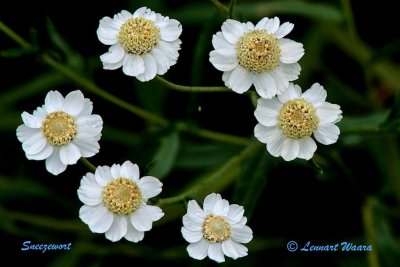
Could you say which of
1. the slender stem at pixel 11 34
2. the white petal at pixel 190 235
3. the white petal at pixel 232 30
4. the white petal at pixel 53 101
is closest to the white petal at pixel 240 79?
the white petal at pixel 232 30

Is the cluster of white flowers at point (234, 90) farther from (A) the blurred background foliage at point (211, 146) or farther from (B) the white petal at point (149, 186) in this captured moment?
(A) the blurred background foliage at point (211, 146)

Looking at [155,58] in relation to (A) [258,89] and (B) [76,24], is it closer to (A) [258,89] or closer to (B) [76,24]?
(A) [258,89]

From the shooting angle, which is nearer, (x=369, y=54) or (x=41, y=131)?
(x=41, y=131)

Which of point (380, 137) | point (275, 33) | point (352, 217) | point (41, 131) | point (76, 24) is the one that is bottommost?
point (41, 131)

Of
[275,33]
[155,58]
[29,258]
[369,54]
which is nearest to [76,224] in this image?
[29,258]

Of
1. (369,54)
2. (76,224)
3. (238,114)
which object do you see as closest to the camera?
(76,224)

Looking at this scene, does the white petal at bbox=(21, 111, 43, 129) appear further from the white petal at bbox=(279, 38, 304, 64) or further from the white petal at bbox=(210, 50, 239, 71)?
the white petal at bbox=(279, 38, 304, 64)
